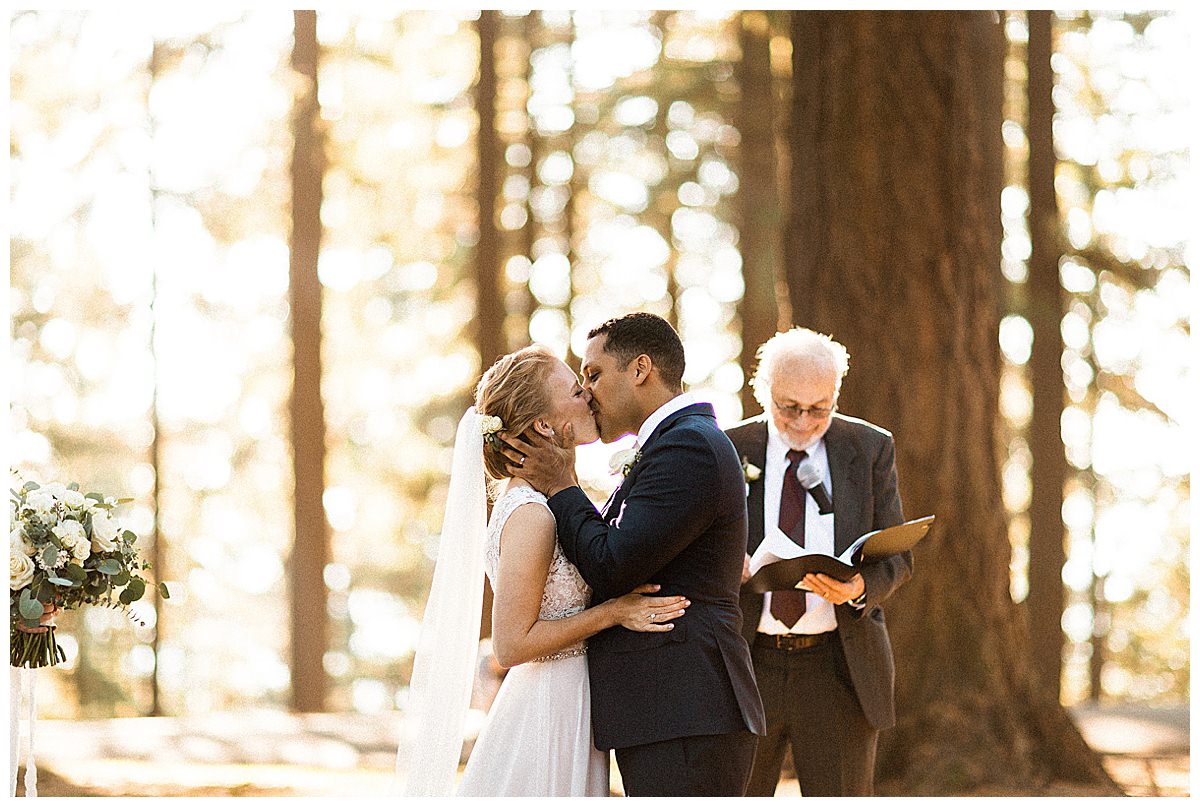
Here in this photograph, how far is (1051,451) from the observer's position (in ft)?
40.7

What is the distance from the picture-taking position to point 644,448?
3098mm

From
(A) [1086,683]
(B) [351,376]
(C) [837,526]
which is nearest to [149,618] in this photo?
(B) [351,376]

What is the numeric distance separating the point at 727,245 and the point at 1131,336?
4472mm

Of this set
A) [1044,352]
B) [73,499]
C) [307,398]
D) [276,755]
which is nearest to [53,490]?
[73,499]

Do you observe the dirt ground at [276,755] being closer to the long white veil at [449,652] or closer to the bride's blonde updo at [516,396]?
the long white veil at [449,652]

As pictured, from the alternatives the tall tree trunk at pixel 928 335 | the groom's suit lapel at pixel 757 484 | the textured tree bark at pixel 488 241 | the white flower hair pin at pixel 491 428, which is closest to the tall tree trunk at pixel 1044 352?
the textured tree bark at pixel 488 241

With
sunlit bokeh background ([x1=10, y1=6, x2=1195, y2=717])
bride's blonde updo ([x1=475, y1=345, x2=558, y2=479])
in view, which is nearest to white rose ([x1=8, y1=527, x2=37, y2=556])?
bride's blonde updo ([x1=475, y1=345, x2=558, y2=479])

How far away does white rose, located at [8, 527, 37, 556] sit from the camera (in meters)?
3.59

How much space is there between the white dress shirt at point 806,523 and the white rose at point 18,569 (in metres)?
2.19

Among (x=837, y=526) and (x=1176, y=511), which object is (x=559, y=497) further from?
(x=1176, y=511)

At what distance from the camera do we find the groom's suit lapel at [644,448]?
10.1ft

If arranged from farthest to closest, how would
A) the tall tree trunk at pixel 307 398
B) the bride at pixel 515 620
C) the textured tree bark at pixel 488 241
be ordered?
the textured tree bark at pixel 488 241 < the tall tree trunk at pixel 307 398 < the bride at pixel 515 620

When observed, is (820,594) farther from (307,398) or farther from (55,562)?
(307,398)

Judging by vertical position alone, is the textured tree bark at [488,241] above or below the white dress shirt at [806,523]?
above
